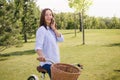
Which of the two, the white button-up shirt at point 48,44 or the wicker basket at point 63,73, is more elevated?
the white button-up shirt at point 48,44

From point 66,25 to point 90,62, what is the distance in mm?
50027

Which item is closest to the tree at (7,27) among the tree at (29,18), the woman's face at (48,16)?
the tree at (29,18)

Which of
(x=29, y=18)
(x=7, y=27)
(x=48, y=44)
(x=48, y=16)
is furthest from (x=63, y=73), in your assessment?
(x=29, y=18)

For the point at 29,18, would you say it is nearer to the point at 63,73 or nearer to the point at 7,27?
the point at 7,27

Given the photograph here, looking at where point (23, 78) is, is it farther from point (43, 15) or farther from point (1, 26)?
point (1, 26)

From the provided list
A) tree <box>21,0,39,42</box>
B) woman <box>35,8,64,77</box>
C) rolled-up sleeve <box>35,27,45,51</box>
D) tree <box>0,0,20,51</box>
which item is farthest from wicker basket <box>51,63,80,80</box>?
tree <box>21,0,39,42</box>

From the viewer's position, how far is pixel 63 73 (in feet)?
18.9

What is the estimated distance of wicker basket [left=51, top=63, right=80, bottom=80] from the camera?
5738 millimetres

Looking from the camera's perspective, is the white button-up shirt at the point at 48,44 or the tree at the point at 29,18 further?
the tree at the point at 29,18

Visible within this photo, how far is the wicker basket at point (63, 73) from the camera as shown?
5738 mm

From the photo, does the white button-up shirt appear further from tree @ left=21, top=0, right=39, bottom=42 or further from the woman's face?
tree @ left=21, top=0, right=39, bottom=42

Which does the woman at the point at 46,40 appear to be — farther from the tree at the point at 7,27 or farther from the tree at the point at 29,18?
the tree at the point at 29,18

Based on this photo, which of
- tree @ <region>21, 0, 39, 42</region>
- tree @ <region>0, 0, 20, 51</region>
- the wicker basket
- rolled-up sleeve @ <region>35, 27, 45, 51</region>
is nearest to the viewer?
the wicker basket

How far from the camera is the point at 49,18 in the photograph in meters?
6.85
